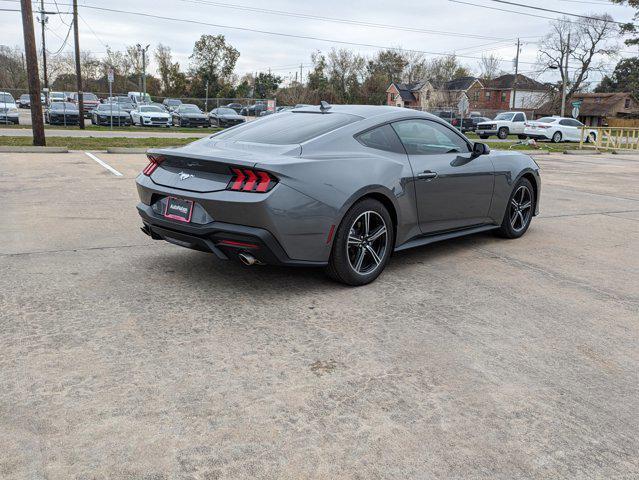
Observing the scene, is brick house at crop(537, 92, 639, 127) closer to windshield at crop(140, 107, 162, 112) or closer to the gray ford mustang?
windshield at crop(140, 107, 162, 112)

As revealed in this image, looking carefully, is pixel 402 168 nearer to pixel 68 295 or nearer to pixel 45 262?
pixel 68 295

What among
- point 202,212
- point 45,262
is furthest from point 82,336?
point 45,262

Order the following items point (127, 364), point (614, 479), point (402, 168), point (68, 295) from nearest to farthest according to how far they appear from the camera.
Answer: point (614, 479) → point (127, 364) → point (68, 295) → point (402, 168)

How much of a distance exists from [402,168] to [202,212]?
1775mm

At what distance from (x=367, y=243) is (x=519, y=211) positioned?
2.80 metres

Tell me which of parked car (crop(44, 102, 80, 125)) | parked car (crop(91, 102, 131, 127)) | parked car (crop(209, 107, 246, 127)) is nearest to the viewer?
parked car (crop(44, 102, 80, 125))

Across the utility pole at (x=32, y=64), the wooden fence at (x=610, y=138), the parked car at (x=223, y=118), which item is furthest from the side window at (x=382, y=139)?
the parked car at (x=223, y=118)

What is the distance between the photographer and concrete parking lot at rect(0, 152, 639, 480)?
7.97 ft

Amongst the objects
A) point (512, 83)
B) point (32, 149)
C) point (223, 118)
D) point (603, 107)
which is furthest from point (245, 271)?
point (512, 83)

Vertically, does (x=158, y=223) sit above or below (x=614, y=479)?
above

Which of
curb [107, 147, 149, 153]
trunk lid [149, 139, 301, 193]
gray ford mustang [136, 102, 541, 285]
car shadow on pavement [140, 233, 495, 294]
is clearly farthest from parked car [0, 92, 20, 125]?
trunk lid [149, 139, 301, 193]

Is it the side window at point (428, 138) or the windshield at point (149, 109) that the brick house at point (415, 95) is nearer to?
the windshield at point (149, 109)

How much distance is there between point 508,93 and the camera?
9006cm

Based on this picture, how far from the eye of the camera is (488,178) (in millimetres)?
5973
